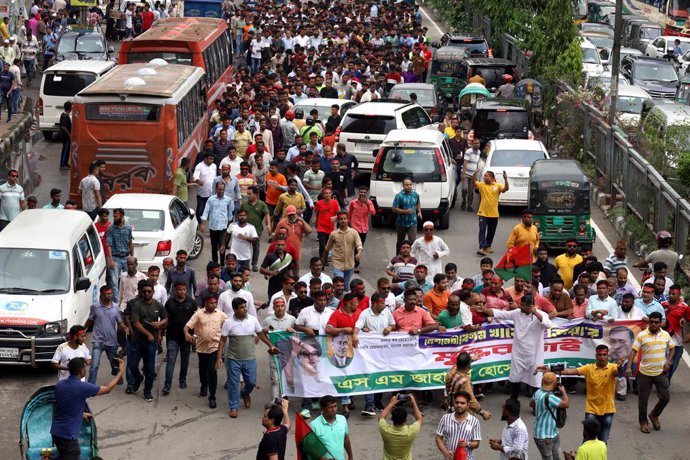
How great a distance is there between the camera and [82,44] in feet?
133

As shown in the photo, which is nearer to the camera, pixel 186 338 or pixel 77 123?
pixel 186 338

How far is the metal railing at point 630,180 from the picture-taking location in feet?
73.0

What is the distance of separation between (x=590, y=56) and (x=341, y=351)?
2846cm

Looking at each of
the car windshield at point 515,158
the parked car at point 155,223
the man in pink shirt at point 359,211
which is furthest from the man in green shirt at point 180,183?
the car windshield at point 515,158

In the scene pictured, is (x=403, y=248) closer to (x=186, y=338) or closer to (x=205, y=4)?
(x=186, y=338)

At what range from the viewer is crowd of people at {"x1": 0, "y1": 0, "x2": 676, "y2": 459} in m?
13.6

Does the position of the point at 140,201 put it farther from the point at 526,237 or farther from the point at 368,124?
the point at 368,124

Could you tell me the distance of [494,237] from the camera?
82.1ft

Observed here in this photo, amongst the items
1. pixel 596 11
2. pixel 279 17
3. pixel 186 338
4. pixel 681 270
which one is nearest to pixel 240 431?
pixel 186 338

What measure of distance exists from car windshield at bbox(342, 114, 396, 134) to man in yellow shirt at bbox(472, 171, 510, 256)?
15.2ft

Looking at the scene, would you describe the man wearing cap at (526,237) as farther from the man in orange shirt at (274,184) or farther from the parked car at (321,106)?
the parked car at (321,106)

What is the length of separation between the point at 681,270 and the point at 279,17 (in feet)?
98.2

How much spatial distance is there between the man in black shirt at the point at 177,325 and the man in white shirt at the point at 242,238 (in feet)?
11.2

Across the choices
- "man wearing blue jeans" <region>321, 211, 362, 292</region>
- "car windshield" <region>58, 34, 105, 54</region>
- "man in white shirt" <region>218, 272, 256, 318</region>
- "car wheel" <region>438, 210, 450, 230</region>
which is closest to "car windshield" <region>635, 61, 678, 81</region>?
"car windshield" <region>58, 34, 105, 54</region>
